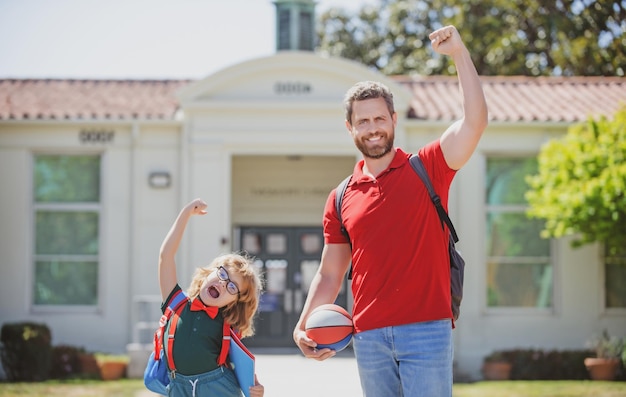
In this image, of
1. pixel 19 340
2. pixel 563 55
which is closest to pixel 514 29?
pixel 563 55

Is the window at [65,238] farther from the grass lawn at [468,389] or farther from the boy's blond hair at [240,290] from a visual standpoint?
the boy's blond hair at [240,290]

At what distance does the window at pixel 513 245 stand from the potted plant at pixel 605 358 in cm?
158

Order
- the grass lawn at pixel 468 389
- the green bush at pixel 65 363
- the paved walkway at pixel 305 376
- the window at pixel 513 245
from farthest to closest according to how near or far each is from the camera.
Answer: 1. the window at pixel 513 245
2. the green bush at pixel 65 363
3. the grass lawn at pixel 468 389
4. the paved walkway at pixel 305 376

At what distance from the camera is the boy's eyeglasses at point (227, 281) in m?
5.42

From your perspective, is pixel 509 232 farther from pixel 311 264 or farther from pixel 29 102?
pixel 29 102

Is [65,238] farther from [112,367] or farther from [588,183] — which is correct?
[588,183]

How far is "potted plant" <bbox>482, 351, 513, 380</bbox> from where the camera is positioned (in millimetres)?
15047

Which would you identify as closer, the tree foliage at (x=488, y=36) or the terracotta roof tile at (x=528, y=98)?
the terracotta roof tile at (x=528, y=98)

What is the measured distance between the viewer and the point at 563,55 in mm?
26047

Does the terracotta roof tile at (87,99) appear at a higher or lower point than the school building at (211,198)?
higher

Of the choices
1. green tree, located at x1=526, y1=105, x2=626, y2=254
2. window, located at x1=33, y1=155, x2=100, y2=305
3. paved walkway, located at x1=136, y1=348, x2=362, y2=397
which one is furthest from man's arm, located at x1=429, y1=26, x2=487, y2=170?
window, located at x1=33, y1=155, x2=100, y2=305

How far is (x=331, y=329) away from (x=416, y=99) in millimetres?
12933

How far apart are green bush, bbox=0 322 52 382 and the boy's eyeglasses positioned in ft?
32.3

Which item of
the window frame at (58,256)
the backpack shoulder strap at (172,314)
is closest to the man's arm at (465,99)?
the backpack shoulder strap at (172,314)
